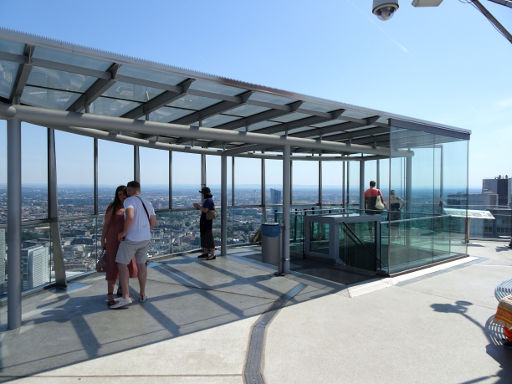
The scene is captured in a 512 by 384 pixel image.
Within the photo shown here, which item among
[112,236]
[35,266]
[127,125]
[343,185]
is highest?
[127,125]

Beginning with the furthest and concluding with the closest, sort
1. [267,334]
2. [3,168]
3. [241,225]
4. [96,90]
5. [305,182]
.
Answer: [305,182] < [241,225] < [3,168] < [96,90] < [267,334]

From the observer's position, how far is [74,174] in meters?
7.03

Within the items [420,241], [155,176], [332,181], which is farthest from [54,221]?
[332,181]

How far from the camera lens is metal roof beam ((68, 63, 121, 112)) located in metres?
4.20

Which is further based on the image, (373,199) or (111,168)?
(373,199)

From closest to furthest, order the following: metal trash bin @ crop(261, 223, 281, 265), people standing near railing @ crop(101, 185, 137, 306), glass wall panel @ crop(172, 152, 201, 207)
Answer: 1. people standing near railing @ crop(101, 185, 137, 306)
2. metal trash bin @ crop(261, 223, 281, 265)
3. glass wall panel @ crop(172, 152, 201, 207)

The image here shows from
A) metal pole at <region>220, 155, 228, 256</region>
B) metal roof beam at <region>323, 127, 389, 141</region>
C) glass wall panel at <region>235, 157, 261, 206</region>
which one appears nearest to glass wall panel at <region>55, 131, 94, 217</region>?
metal pole at <region>220, 155, 228, 256</region>

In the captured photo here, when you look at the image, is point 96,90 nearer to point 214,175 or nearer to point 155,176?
point 155,176

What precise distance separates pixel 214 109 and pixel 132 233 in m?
2.42

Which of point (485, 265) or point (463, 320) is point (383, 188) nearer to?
point (485, 265)

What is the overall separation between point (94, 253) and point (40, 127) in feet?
8.60

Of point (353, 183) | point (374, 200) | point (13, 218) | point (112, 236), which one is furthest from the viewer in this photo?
point (353, 183)

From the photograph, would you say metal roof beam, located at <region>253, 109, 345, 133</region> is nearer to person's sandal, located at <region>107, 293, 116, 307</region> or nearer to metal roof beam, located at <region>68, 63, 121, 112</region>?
metal roof beam, located at <region>68, 63, 121, 112</region>

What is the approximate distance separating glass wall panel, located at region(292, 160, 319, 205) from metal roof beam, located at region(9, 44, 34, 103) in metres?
9.50
